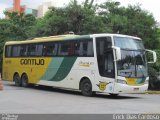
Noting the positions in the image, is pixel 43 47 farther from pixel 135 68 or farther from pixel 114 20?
pixel 114 20

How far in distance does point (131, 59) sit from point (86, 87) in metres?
3.03

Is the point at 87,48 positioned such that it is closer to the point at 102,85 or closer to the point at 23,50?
the point at 102,85

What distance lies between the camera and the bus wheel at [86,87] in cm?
2180

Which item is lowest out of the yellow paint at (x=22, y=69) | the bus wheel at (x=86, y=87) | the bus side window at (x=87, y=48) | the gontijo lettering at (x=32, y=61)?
Result: the bus wheel at (x=86, y=87)

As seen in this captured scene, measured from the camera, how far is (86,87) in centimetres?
2211

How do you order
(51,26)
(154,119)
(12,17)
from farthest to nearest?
(12,17), (51,26), (154,119)

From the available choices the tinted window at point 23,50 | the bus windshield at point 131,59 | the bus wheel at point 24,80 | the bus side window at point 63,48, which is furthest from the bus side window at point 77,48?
the bus wheel at point 24,80

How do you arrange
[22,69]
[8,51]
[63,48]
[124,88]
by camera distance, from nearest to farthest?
1. [124,88]
2. [63,48]
3. [22,69]
4. [8,51]

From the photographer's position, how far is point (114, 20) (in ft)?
134

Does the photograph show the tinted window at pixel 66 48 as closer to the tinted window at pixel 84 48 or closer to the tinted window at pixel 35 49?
the tinted window at pixel 84 48

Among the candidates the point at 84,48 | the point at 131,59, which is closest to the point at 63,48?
the point at 84,48

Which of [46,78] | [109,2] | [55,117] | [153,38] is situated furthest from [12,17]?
[55,117]

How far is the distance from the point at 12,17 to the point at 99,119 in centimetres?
4158

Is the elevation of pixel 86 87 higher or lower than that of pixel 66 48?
lower
